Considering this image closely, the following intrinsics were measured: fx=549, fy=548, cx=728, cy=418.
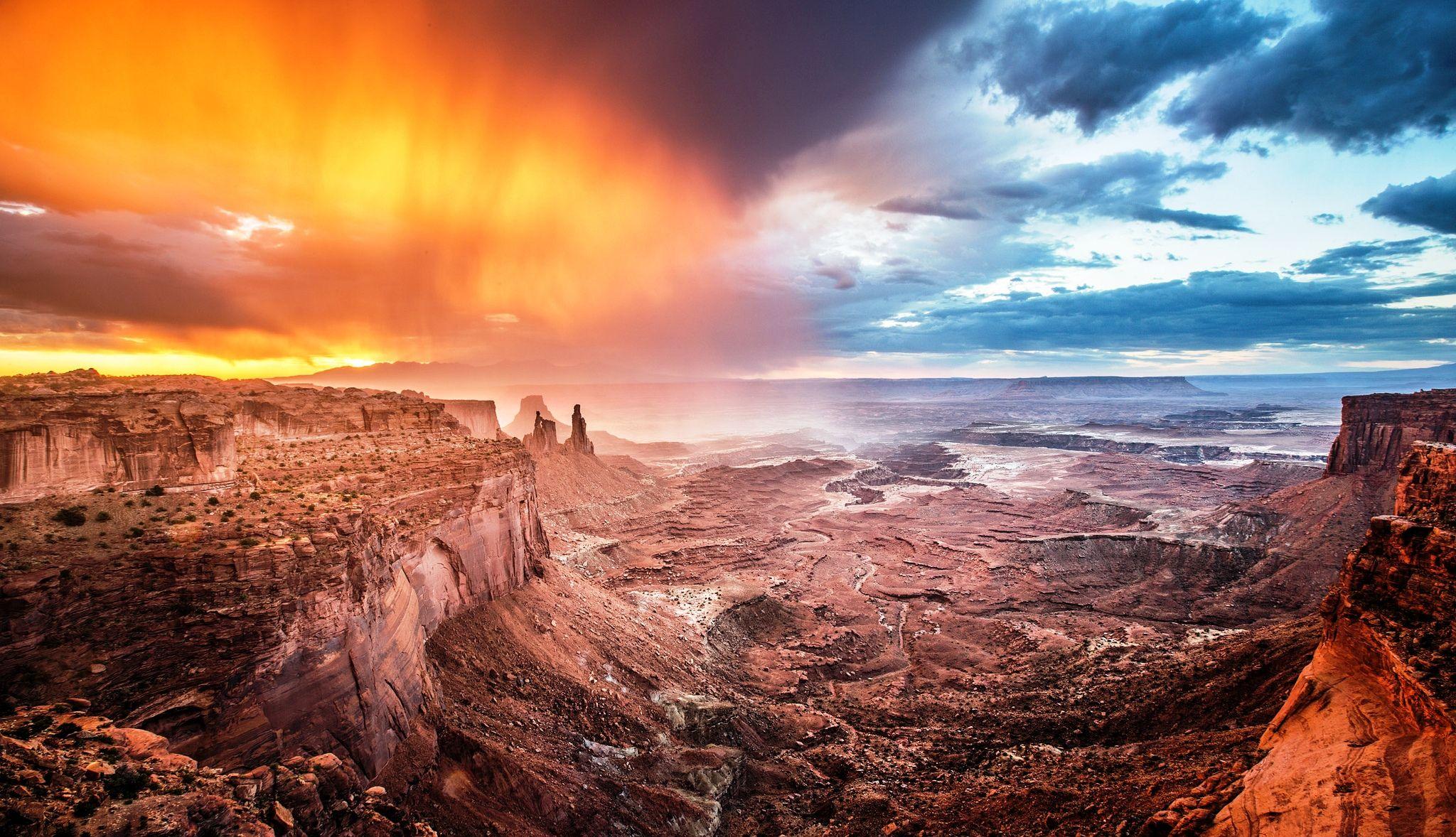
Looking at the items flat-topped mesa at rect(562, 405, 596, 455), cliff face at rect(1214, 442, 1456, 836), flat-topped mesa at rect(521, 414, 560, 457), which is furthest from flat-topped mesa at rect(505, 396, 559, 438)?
cliff face at rect(1214, 442, 1456, 836)

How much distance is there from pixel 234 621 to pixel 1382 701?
903 inches

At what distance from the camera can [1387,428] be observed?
48.7m

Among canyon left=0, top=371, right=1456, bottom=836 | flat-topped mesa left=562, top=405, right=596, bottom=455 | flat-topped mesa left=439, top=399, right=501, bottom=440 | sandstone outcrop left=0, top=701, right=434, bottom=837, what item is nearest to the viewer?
sandstone outcrop left=0, top=701, right=434, bottom=837

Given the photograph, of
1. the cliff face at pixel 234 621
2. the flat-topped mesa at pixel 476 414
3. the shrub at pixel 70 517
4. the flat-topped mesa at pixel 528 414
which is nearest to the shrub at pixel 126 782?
the cliff face at pixel 234 621

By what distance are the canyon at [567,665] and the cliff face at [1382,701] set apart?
2.4 inches

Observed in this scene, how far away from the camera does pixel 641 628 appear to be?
30.4m

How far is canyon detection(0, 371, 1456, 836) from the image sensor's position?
970 cm

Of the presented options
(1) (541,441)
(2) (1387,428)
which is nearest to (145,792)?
(1) (541,441)

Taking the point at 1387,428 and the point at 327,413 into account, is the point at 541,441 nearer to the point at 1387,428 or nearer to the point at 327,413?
the point at 327,413

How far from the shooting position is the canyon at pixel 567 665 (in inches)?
382

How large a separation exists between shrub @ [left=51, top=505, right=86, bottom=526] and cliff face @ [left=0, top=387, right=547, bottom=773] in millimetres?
205

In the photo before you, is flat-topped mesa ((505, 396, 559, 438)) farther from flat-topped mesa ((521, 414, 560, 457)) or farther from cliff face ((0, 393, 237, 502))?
cliff face ((0, 393, 237, 502))

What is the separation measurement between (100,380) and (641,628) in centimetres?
2360

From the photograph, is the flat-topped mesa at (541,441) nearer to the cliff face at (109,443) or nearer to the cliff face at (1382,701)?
the cliff face at (109,443)
